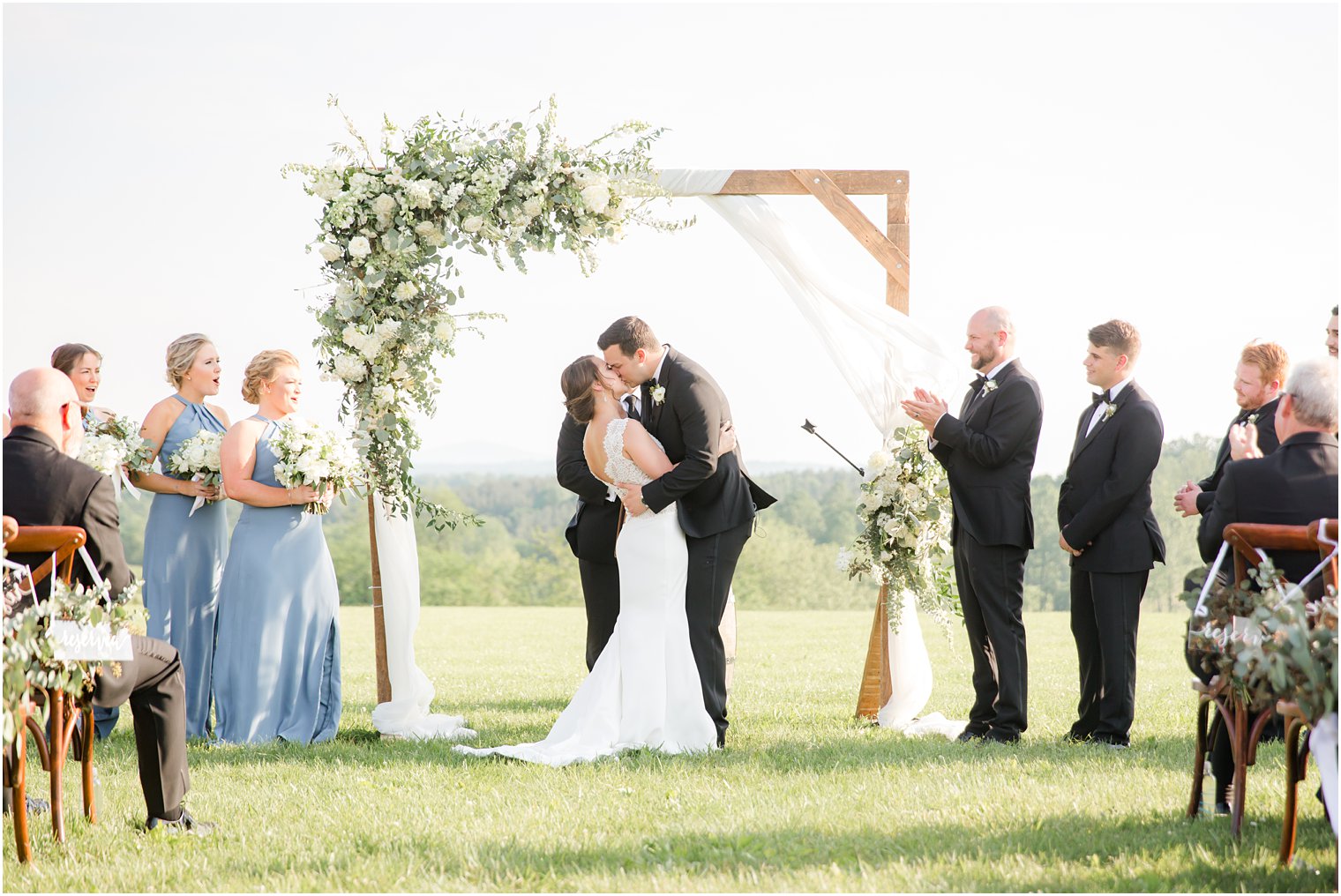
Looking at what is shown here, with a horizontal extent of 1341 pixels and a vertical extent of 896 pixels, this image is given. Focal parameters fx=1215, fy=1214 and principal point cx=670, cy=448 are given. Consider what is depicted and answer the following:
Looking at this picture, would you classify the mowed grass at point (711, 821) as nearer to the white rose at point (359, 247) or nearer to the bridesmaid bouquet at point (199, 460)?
the bridesmaid bouquet at point (199, 460)

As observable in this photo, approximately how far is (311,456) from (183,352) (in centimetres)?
122

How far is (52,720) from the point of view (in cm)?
436

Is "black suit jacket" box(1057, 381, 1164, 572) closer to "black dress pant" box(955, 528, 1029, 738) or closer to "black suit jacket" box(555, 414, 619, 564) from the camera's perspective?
"black dress pant" box(955, 528, 1029, 738)

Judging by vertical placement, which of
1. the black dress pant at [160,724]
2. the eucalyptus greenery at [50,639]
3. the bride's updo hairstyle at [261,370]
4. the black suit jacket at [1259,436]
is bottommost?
the black dress pant at [160,724]

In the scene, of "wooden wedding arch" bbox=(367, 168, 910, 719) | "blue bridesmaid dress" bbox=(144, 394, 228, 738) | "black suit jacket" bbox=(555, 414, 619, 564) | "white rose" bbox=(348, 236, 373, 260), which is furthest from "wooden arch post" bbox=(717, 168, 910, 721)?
"blue bridesmaid dress" bbox=(144, 394, 228, 738)

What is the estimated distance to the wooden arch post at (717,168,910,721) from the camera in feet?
24.8

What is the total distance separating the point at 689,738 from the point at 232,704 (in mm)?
2633

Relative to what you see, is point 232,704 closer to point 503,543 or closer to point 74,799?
point 74,799

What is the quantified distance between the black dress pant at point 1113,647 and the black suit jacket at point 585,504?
269 cm

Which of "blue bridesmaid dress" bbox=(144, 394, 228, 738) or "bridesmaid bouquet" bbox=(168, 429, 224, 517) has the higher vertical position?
"bridesmaid bouquet" bbox=(168, 429, 224, 517)

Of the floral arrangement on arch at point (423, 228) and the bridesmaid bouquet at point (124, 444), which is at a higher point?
the floral arrangement on arch at point (423, 228)

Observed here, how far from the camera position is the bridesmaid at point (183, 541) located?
7188 millimetres

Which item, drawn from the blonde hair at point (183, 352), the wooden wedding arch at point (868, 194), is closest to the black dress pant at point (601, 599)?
the wooden wedding arch at point (868, 194)

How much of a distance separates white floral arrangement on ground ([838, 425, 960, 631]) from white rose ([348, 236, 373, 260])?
3260 mm
